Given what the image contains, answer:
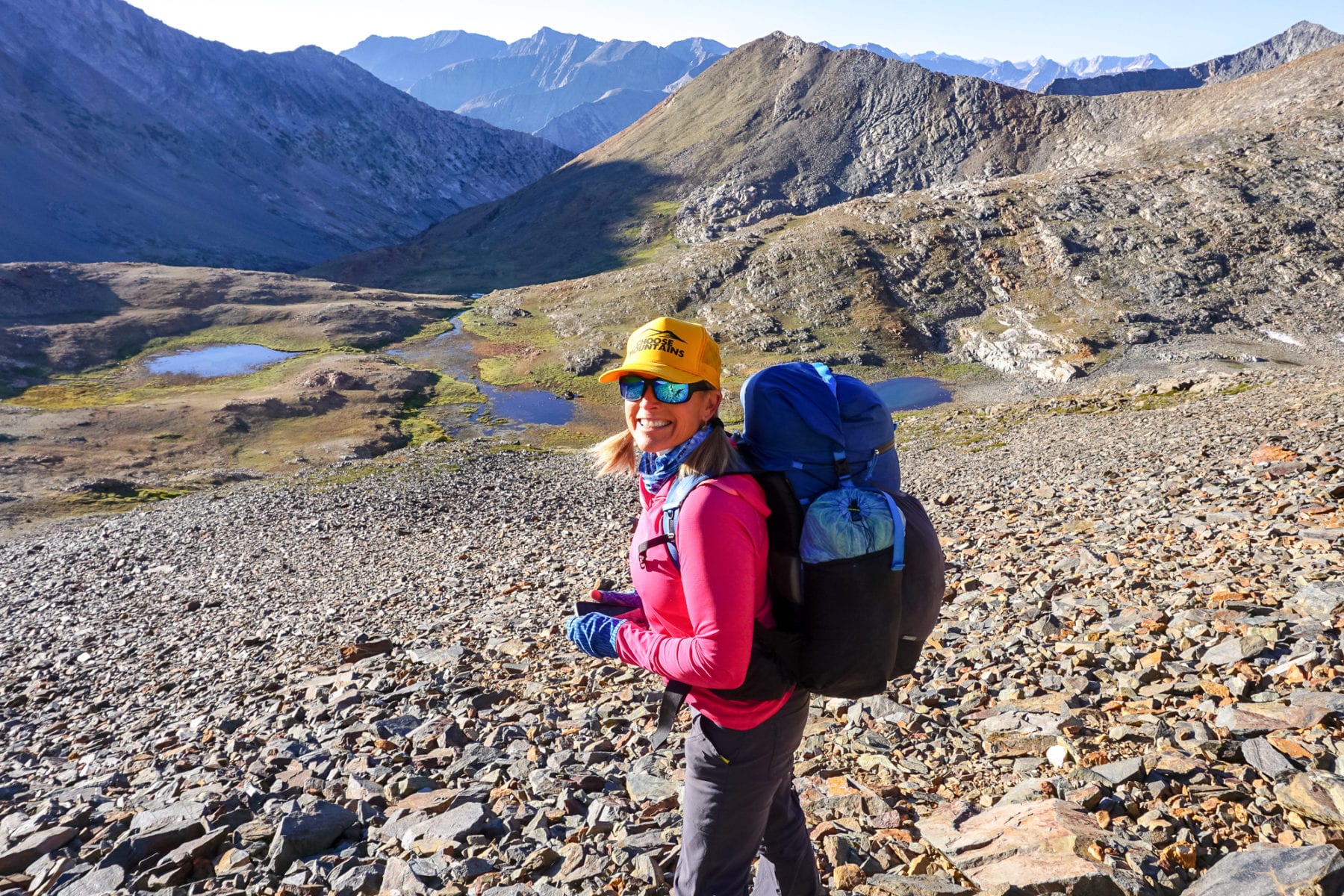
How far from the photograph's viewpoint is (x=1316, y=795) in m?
6.00

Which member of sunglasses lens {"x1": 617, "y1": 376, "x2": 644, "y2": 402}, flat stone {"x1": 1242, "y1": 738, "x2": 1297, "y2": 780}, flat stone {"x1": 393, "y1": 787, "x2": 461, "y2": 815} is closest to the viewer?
sunglasses lens {"x1": 617, "y1": 376, "x2": 644, "y2": 402}

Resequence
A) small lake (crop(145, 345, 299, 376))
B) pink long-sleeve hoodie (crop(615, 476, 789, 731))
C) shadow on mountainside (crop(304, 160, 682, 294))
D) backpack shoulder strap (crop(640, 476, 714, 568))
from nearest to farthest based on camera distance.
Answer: pink long-sleeve hoodie (crop(615, 476, 789, 731)), backpack shoulder strap (crop(640, 476, 714, 568)), small lake (crop(145, 345, 299, 376)), shadow on mountainside (crop(304, 160, 682, 294))

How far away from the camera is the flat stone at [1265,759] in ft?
21.2

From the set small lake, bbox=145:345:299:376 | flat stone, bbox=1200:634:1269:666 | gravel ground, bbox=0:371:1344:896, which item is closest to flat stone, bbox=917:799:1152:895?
gravel ground, bbox=0:371:1344:896

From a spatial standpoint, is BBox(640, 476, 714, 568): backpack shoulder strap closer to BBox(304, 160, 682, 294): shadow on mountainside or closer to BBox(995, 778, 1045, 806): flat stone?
BBox(995, 778, 1045, 806): flat stone

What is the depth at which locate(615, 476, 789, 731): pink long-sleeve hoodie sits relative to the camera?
3.73 metres

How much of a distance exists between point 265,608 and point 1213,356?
82753 millimetres

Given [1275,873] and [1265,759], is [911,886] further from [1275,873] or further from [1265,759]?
[1265,759]

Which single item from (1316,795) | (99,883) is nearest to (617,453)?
(1316,795)

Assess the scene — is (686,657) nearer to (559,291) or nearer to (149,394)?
(149,394)

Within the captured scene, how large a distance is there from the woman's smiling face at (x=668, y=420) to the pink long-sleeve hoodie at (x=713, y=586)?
26 centimetres

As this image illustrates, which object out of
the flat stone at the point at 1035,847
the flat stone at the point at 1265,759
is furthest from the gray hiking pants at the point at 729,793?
the flat stone at the point at 1265,759

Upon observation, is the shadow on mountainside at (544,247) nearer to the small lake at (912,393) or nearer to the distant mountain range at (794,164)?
the distant mountain range at (794,164)

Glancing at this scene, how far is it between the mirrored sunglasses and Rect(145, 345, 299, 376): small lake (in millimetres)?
108320
